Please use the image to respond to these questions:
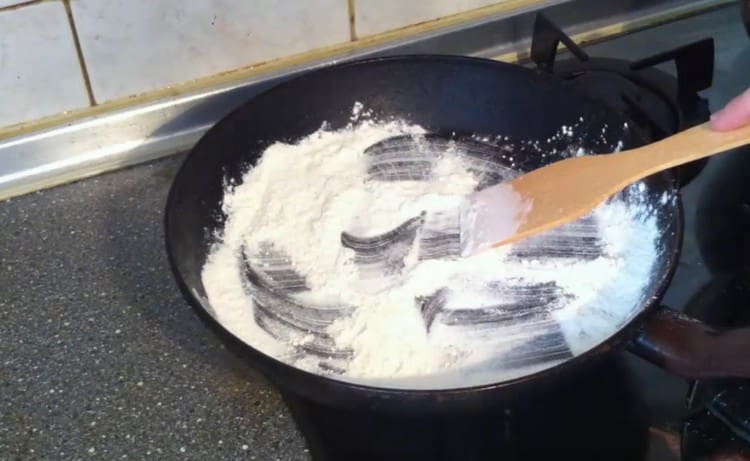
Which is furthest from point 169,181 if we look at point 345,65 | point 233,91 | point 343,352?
point 343,352

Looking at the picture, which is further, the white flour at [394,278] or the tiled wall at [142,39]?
the tiled wall at [142,39]

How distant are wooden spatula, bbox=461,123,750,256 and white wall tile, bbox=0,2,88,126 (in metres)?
0.37

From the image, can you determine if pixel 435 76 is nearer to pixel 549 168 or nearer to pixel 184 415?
pixel 549 168

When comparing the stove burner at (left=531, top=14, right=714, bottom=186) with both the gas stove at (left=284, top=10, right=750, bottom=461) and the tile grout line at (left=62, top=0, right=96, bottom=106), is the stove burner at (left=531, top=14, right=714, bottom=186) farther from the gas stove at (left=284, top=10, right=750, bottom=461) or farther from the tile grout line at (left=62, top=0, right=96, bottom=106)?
the tile grout line at (left=62, top=0, right=96, bottom=106)

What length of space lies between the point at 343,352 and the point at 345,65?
263 millimetres

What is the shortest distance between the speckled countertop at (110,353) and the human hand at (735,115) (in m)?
0.35

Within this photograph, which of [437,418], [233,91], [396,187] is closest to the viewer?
[437,418]

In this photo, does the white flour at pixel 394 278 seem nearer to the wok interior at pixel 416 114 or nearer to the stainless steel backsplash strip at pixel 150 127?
the wok interior at pixel 416 114

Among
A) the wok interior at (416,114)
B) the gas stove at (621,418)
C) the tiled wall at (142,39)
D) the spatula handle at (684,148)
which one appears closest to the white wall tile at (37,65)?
the tiled wall at (142,39)

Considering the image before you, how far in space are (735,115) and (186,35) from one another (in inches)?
18.5

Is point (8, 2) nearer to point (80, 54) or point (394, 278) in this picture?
point (80, 54)

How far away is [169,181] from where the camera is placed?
0.84 m

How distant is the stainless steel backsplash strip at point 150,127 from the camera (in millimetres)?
812

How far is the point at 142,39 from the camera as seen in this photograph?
80 cm
